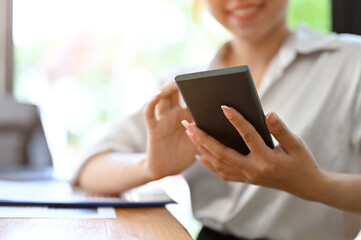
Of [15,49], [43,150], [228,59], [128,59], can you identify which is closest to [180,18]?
[128,59]

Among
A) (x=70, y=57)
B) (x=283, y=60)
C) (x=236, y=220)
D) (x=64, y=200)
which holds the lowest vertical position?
(x=70, y=57)

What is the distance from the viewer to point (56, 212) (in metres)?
0.72

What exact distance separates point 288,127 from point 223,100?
1.39ft

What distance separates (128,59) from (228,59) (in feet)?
12.5

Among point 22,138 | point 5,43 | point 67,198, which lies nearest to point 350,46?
point 67,198

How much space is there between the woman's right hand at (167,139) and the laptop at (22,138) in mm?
815

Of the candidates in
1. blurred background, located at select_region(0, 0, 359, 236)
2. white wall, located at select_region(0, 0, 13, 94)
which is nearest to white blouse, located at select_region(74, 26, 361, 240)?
white wall, located at select_region(0, 0, 13, 94)

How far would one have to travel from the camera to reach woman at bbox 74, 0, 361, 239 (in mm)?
893

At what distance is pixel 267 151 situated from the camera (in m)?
0.66

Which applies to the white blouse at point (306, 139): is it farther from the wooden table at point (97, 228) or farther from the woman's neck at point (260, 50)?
the wooden table at point (97, 228)

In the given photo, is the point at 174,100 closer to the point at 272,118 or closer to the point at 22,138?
the point at 272,118

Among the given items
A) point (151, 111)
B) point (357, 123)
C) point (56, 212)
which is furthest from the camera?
point (357, 123)

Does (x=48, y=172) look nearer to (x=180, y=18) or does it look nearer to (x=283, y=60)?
(x=283, y=60)

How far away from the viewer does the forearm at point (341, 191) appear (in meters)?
0.73
